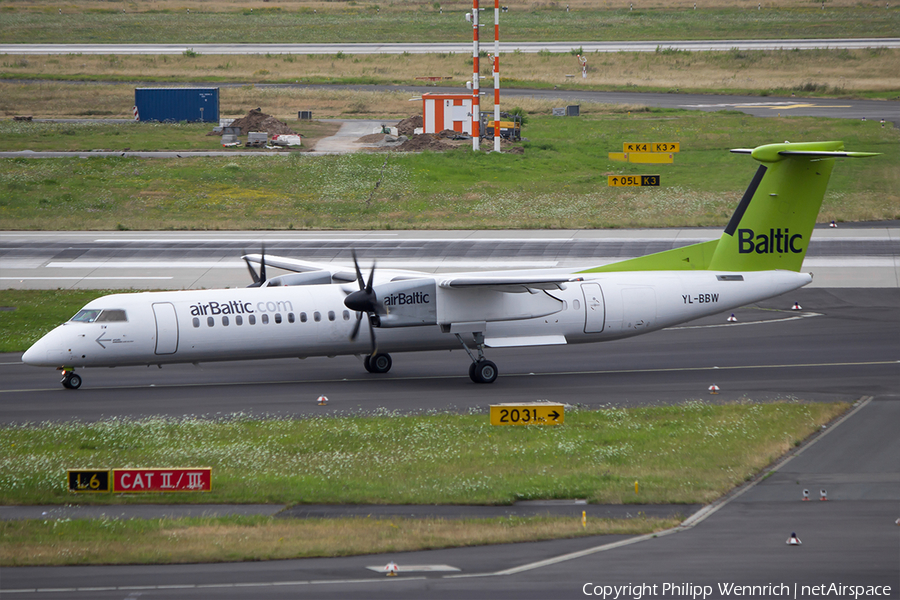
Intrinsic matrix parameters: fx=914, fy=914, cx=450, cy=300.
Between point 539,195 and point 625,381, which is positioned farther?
point 539,195

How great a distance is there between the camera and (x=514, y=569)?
→ 1336cm

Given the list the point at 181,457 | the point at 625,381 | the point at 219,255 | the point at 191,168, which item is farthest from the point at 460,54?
the point at 181,457

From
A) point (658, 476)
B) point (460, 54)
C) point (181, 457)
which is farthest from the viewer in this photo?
point (460, 54)

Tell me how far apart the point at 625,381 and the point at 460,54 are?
258ft

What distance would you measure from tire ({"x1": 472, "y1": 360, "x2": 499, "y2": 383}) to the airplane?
3 cm

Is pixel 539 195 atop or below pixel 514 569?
atop

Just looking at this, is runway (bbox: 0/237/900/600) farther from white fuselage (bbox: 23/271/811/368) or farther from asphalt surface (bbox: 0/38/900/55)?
asphalt surface (bbox: 0/38/900/55)

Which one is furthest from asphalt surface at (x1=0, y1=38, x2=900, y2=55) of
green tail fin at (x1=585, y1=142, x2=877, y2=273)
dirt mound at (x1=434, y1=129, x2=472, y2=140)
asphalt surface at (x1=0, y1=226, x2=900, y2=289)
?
green tail fin at (x1=585, y1=142, x2=877, y2=273)

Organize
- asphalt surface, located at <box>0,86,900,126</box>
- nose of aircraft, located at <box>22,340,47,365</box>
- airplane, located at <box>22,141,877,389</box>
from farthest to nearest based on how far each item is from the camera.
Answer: asphalt surface, located at <box>0,86,900,126</box> → airplane, located at <box>22,141,877,389</box> → nose of aircraft, located at <box>22,340,47,365</box>

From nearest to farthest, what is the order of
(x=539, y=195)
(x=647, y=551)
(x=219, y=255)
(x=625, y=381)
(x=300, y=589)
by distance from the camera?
1. (x=300, y=589)
2. (x=647, y=551)
3. (x=625, y=381)
4. (x=219, y=255)
5. (x=539, y=195)

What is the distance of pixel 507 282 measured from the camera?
24.6 m

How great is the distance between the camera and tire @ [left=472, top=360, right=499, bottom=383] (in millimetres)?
25797

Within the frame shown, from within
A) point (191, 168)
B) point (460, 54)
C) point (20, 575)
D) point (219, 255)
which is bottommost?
point (20, 575)

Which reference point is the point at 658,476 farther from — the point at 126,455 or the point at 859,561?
the point at 126,455
